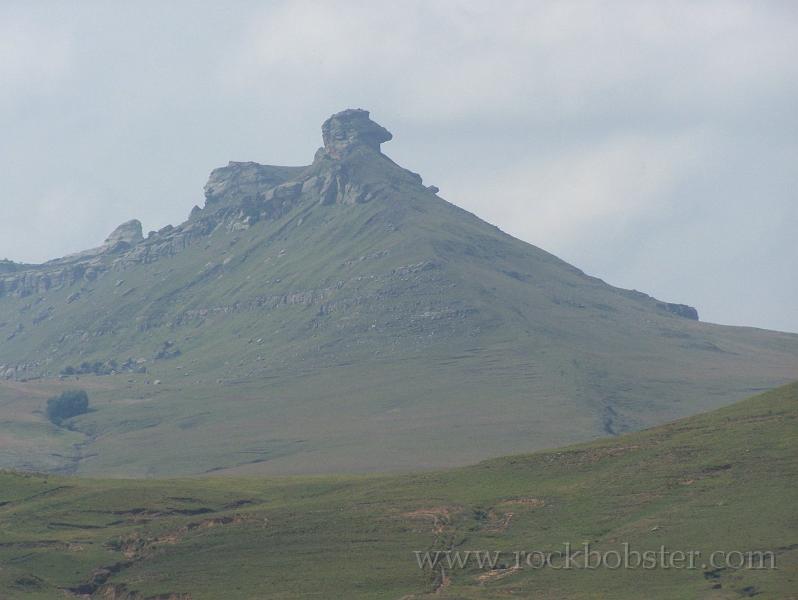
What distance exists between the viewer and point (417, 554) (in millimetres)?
142875

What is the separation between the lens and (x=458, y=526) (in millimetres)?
150375

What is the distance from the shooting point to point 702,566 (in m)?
128

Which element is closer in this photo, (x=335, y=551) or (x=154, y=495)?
(x=335, y=551)

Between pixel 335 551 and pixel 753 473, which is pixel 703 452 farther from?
pixel 335 551

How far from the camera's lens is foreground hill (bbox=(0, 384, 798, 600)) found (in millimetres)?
132750

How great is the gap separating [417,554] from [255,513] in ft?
89.9

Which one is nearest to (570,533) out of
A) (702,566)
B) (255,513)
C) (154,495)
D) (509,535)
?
(509,535)

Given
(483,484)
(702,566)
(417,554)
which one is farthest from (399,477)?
(702,566)

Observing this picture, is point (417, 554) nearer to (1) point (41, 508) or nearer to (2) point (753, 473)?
(2) point (753, 473)

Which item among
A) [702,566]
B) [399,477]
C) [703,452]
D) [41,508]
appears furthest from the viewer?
[399,477]

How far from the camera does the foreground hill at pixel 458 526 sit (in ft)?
436

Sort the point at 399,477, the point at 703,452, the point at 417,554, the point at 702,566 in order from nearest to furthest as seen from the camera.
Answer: the point at 702,566, the point at 417,554, the point at 703,452, the point at 399,477

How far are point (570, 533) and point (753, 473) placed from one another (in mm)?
20870

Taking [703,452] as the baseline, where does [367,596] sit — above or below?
below
